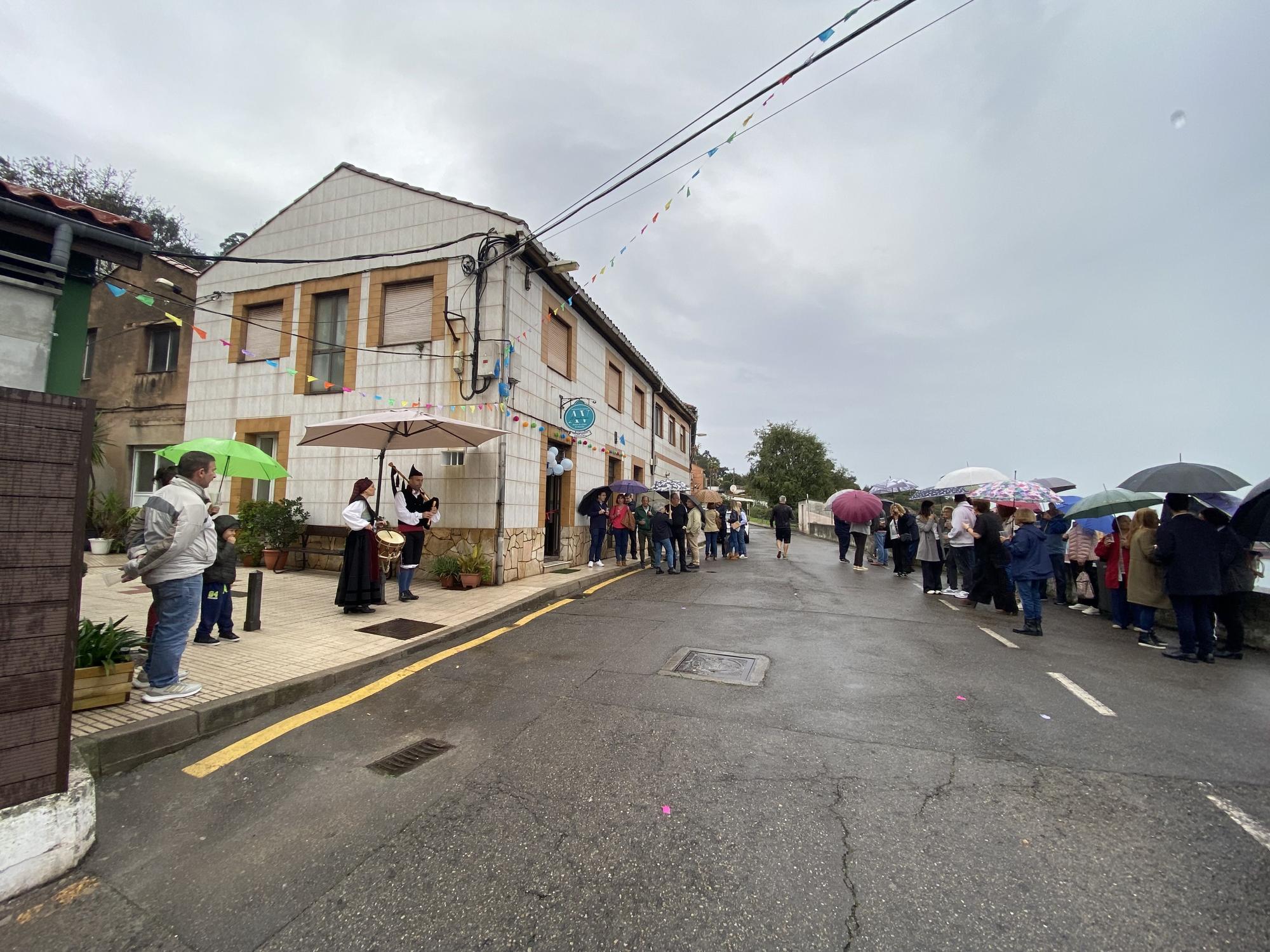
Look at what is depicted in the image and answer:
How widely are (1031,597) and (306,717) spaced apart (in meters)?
7.81

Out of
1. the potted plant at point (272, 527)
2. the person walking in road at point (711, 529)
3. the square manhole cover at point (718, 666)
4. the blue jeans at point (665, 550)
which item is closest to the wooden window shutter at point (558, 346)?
the blue jeans at point (665, 550)

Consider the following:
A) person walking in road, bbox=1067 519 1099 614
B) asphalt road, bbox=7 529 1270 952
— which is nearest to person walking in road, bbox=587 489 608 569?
asphalt road, bbox=7 529 1270 952

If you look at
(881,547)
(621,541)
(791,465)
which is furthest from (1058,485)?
(791,465)

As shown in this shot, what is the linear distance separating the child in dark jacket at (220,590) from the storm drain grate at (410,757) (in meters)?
3.07

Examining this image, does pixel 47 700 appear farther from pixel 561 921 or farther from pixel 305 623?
pixel 305 623

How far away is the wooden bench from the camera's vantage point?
10742 mm

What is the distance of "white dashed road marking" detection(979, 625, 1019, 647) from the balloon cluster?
798 centimetres

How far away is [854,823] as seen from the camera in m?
→ 2.80

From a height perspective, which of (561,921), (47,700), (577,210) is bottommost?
(561,921)

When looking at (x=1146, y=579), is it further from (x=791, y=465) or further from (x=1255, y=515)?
(x=791, y=465)

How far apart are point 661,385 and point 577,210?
13.1m

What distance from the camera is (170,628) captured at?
13.3 ft

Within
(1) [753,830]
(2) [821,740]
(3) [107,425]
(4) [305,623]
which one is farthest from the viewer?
(3) [107,425]

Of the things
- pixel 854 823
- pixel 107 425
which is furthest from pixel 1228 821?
pixel 107 425
